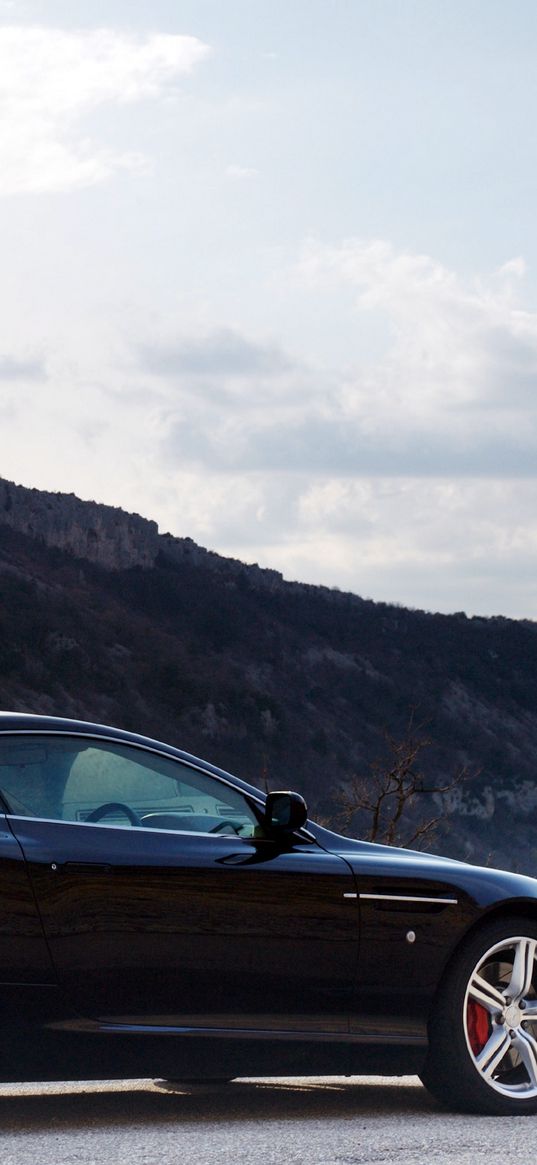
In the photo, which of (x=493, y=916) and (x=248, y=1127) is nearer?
(x=248, y=1127)

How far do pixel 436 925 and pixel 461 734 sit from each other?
6306 centimetres

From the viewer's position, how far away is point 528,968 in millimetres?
6051

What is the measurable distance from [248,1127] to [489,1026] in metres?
1.02

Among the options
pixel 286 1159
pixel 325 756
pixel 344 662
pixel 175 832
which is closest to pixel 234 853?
pixel 175 832

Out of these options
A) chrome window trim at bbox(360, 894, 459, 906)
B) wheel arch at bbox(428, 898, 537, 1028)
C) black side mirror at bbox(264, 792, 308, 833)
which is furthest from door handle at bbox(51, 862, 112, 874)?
wheel arch at bbox(428, 898, 537, 1028)

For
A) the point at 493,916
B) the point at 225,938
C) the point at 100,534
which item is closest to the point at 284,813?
the point at 225,938

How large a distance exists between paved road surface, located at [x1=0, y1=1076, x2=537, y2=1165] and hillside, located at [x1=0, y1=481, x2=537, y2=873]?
142ft

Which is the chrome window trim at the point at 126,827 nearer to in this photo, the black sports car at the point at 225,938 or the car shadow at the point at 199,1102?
the black sports car at the point at 225,938

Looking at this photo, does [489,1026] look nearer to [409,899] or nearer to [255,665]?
[409,899]

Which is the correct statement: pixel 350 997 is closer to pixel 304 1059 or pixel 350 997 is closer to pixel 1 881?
pixel 304 1059

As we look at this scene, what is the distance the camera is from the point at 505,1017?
19.6 ft

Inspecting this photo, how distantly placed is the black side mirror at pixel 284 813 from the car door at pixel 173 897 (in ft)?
0.29

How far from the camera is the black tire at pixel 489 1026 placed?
5.82 m

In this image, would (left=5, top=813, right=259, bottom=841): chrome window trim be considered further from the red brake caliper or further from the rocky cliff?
the rocky cliff
